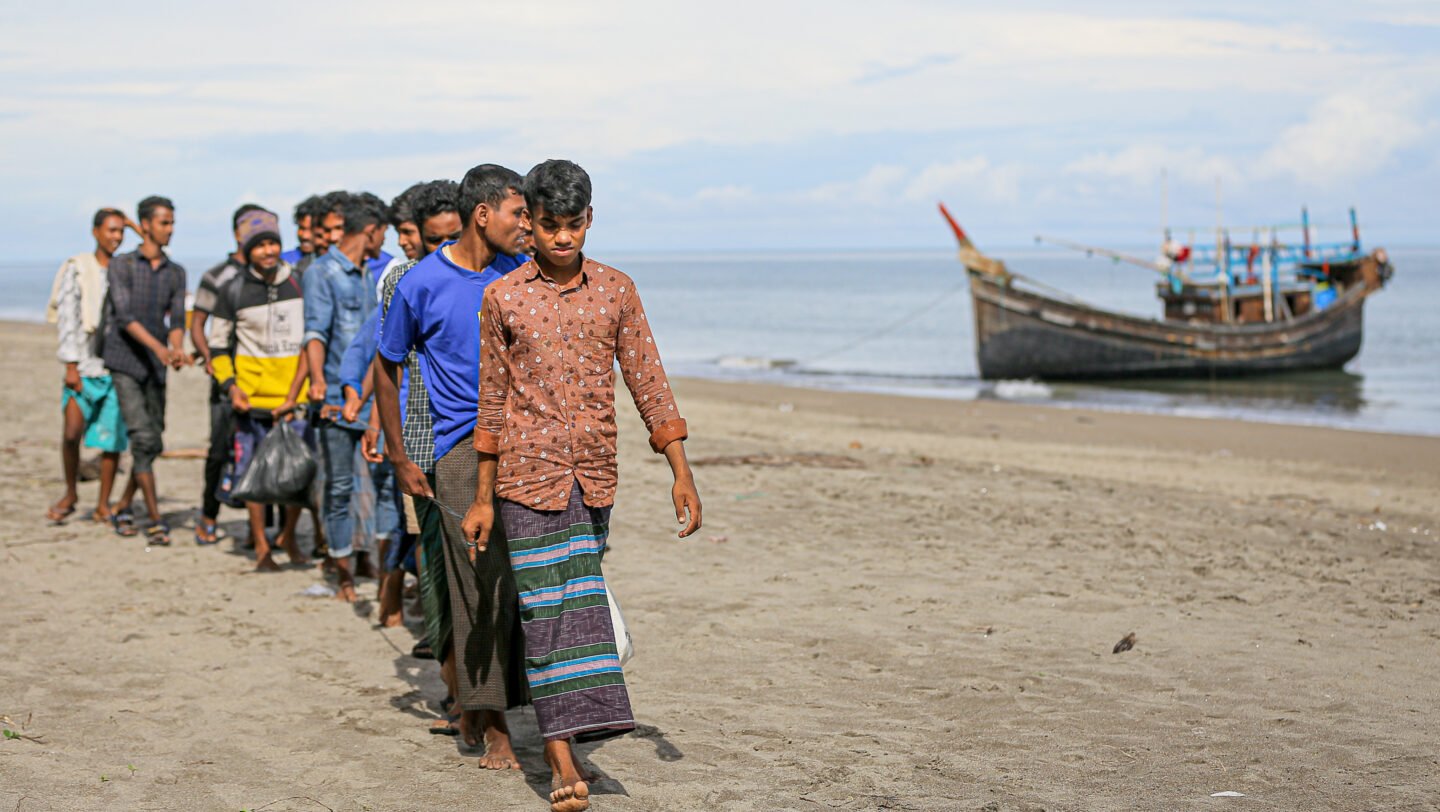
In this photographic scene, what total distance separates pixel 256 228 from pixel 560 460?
3767 mm

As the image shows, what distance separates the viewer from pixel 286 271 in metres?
6.79

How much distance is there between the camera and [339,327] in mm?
6055

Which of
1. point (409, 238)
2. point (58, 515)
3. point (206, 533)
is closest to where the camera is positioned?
point (409, 238)

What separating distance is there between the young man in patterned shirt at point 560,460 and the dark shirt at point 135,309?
428cm

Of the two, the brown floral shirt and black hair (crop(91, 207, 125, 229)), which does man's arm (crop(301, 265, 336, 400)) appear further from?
the brown floral shirt

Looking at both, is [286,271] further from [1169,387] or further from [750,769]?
[1169,387]

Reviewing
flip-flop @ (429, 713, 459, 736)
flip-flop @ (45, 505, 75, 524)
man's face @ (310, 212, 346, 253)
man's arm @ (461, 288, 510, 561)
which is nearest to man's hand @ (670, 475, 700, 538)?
man's arm @ (461, 288, 510, 561)

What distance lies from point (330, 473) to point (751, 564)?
2177 millimetres

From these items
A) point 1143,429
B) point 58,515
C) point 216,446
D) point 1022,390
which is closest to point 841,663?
point 216,446

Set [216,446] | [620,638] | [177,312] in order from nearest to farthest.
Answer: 1. [620,638]
2. [216,446]
3. [177,312]

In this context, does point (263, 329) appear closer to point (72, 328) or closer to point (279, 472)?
point (279, 472)

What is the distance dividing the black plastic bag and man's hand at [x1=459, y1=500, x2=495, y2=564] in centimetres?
296

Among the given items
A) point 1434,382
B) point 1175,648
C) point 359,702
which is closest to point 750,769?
point 359,702

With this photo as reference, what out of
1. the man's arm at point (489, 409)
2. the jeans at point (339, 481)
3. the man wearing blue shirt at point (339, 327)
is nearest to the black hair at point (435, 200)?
the man's arm at point (489, 409)
